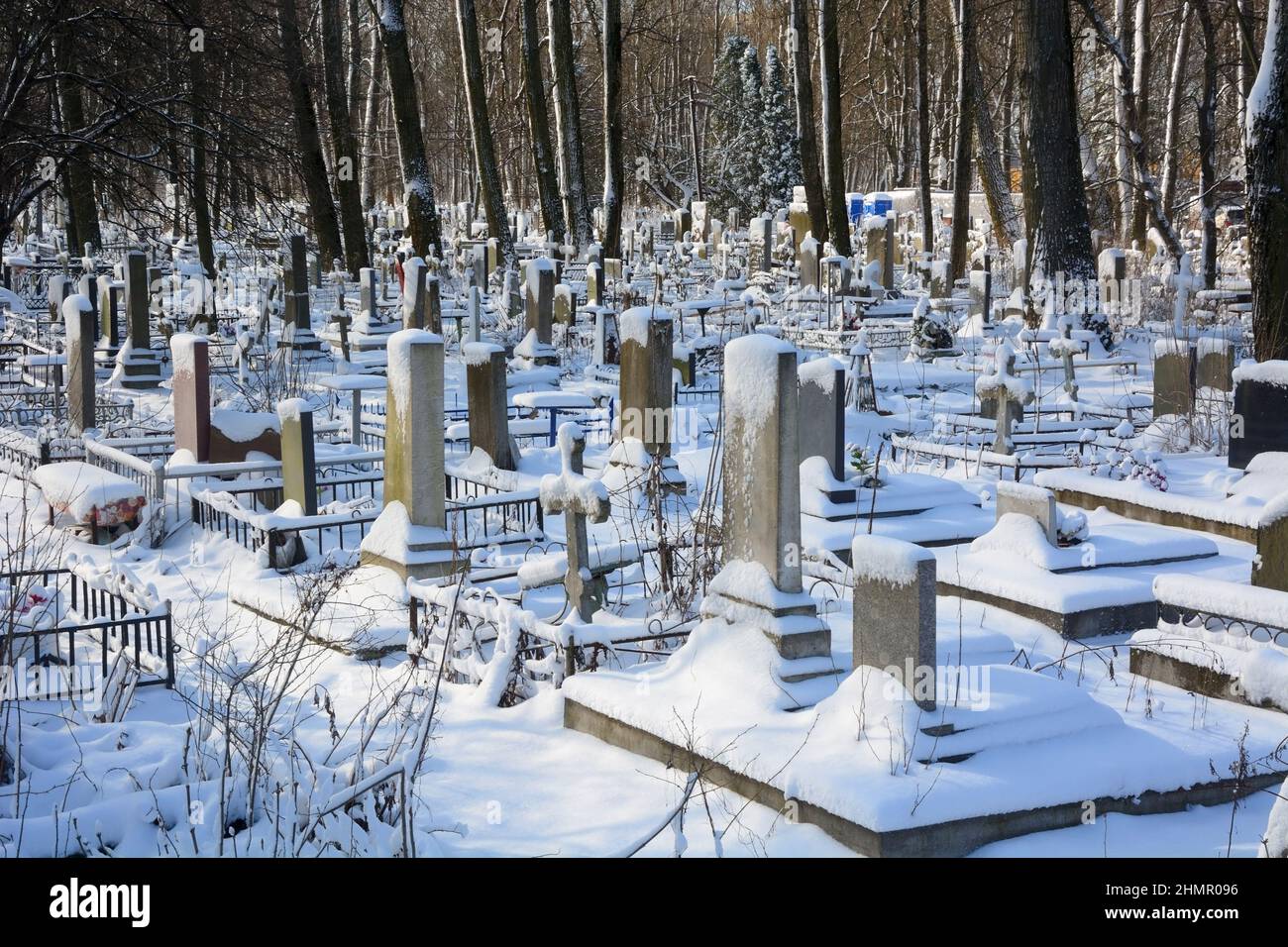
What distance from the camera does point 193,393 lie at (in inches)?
514

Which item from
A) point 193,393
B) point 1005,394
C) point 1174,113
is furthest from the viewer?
point 1174,113

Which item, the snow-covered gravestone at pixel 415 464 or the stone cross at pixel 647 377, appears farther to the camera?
the stone cross at pixel 647 377

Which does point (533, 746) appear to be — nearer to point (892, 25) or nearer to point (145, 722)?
point (145, 722)

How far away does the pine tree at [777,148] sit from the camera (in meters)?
50.1

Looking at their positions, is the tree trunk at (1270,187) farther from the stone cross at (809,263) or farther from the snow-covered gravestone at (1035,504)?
the stone cross at (809,263)

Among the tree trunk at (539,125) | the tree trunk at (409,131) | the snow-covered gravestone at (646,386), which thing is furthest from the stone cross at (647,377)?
the tree trunk at (539,125)

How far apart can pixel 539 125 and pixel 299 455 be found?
2013cm

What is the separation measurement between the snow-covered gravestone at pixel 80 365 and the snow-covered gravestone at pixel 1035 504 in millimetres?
9116

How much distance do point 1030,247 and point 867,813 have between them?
1668 centimetres

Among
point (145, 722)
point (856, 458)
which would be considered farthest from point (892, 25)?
point (145, 722)

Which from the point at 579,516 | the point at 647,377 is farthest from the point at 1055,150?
the point at 579,516

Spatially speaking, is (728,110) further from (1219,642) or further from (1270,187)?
(1219,642)

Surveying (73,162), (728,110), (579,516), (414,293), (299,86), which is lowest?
(579,516)

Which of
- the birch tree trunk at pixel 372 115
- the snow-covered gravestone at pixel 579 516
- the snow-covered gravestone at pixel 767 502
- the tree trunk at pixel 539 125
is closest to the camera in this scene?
the snow-covered gravestone at pixel 767 502
